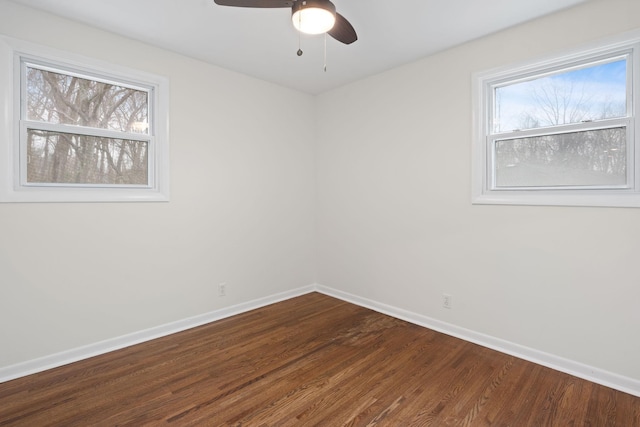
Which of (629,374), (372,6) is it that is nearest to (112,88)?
(372,6)

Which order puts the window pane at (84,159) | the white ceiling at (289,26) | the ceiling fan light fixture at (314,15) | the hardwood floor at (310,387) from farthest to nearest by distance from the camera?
the window pane at (84,159), the white ceiling at (289,26), the hardwood floor at (310,387), the ceiling fan light fixture at (314,15)

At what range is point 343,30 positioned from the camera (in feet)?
6.59

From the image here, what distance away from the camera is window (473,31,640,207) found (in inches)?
84.5

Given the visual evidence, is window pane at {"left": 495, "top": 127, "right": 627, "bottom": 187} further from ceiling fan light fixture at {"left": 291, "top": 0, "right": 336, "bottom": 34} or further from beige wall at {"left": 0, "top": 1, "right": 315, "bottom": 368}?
beige wall at {"left": 0, "top": 1, "right": 315, "bottom": 368}

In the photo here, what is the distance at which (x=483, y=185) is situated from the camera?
107 inches

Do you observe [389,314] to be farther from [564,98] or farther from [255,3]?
[255,3]

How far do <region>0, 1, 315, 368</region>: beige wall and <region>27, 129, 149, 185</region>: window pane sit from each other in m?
0.24

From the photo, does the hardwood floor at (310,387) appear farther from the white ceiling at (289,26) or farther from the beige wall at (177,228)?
the white ceiling at (289,26)

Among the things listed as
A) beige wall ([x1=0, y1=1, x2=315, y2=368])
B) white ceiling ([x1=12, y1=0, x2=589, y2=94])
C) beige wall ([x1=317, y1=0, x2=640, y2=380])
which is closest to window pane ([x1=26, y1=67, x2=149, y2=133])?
beige wall ([x1=0, y1=1, x2=315, y2=368])

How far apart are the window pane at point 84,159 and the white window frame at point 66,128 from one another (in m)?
0.05

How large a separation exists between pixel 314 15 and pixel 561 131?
204 centimetres

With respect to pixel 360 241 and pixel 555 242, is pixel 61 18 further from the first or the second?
pixel 555 242

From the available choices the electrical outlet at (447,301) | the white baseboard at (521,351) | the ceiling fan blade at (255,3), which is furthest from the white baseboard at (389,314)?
the ceiling fan blade at (255,3)

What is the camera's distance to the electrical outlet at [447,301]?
296cm
